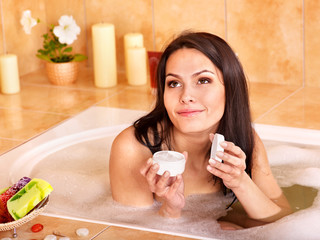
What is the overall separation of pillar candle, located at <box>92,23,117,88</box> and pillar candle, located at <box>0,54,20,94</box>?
1.29 ft

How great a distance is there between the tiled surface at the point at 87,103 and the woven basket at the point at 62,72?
39 mm

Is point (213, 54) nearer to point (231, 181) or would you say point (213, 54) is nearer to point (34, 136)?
point (231, 181)

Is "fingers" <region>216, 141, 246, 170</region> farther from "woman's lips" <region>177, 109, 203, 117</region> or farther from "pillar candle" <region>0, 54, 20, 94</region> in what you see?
"pillar candle" <region>0, 54, 20, 94</region>

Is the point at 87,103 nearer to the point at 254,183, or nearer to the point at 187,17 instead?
the point at 187,17

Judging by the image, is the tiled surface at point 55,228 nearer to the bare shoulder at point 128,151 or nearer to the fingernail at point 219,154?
the bare shoulder at point 128,151

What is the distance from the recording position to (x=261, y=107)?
275 cm

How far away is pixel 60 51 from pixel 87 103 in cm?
43

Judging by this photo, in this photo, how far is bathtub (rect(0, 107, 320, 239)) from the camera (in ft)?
5.85

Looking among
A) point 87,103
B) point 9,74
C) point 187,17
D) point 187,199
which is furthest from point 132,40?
point 187,199

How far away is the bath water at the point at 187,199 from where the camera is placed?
1771 millimetres

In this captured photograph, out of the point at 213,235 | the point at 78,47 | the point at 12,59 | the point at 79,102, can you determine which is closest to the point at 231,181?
the point at 213,235

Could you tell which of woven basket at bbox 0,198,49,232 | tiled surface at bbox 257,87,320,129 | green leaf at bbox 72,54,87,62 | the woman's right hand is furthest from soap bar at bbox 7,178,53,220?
green leaf at bbox 72,54,87,62

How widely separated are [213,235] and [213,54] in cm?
51

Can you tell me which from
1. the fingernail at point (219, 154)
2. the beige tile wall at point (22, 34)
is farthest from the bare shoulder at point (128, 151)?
the beige tile wall at point (22, 34)
